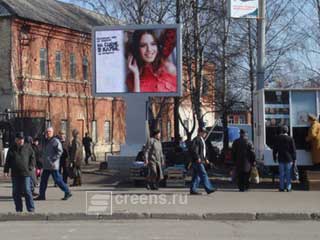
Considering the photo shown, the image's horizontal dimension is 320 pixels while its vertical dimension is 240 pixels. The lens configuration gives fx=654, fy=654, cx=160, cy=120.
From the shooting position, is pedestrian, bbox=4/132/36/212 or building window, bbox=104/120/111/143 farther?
building window, bbox=104/120/111/143

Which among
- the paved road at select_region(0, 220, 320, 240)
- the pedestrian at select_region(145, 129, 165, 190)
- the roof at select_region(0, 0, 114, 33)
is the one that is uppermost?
the roof at select_region(0, 0, 114, 33)

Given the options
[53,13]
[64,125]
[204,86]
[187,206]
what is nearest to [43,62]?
[64,125]

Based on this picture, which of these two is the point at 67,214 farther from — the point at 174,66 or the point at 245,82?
the point at 245,82

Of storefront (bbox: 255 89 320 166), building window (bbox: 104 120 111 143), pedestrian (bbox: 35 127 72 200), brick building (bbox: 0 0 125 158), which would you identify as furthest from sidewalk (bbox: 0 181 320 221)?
building window (bbox: 104 120 111 143)

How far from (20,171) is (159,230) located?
364 cm

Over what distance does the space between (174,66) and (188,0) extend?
32.3 ft

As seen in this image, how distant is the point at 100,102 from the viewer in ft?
152

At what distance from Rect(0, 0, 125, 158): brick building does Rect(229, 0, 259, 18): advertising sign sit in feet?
61.9

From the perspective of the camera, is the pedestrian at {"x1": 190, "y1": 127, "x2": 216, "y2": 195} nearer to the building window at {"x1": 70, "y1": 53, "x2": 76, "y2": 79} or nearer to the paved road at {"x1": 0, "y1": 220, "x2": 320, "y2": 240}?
the paved road at {"x1": 0, "y1": 220, "x2": 320, "y2": 240}

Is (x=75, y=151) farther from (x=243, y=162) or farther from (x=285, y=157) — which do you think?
(x=285, y=157)

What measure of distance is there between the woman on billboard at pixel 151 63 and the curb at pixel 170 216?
11.1 m

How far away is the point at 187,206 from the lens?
48.9ft

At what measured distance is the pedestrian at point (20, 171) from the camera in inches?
545

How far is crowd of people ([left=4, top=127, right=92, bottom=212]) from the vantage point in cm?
1391
